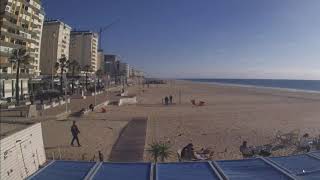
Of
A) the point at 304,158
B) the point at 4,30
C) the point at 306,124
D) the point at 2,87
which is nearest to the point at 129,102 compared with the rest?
the point at 2,87

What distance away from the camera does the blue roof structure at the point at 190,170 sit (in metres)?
8.34

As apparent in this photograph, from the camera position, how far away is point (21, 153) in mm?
10891

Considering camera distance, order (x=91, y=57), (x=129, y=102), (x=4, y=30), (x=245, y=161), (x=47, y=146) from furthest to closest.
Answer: (x=91, y=57)
(x=4, y=30)
(x=129, y=102)
(x=47, y=146)
(x=245, y=161)

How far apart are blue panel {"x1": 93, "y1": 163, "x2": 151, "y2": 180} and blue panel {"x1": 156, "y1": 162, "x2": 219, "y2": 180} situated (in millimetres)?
270

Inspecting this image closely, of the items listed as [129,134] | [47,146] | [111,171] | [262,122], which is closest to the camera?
[111,171]

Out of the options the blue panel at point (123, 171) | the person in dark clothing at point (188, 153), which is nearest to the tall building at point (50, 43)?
the person in dark clothing at point (188, 153)

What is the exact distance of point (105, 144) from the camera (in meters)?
21.3

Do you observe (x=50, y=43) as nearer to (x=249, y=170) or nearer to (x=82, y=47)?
(x=82, y=47)

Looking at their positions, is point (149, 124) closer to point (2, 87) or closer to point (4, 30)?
point (2, 87)

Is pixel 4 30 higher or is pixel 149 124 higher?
pixel 4 30

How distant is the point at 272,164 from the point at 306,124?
24763 mm

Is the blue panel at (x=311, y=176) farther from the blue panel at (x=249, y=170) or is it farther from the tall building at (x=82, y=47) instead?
the tall building at (x=82, y=47)

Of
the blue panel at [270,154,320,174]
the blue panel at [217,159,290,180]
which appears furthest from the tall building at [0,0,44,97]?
the blue panel at [270,154,320,174]

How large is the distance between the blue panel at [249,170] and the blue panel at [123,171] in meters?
1.58
